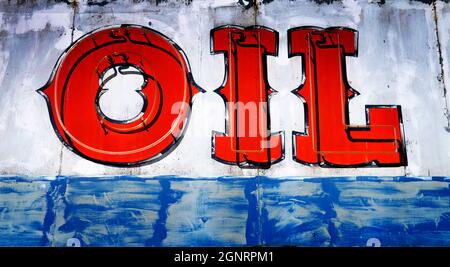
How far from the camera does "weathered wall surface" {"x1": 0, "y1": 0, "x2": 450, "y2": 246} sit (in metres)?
3.92

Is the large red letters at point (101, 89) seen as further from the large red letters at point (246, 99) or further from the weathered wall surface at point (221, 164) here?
the large red letters at point (246, 99)

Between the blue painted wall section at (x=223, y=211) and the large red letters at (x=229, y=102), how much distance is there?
28 cm

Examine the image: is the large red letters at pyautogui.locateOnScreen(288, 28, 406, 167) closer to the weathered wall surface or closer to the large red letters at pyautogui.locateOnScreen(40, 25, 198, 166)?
the weathered wall surface

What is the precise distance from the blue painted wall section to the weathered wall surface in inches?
0.4

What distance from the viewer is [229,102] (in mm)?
4270

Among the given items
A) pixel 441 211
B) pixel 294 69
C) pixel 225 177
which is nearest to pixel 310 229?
pixel 225 177

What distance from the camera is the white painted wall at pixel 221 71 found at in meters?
4.09

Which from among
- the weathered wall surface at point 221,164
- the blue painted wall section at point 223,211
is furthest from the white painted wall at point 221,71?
the blue painted wall section at point 223,211

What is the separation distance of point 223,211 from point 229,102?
121 centimetres

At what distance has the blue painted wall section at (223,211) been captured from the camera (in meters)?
3.90

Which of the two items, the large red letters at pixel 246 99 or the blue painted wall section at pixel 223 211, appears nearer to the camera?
the blue painted wall section at pixel 223 211

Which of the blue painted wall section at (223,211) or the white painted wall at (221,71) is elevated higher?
the white painted wall at (221,71)

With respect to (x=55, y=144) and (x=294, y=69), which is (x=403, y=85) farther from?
(x=55, y=144)

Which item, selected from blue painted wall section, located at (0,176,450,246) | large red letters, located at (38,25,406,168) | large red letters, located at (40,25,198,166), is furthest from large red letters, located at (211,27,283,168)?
large red letters, located at (40,25,198,166)
